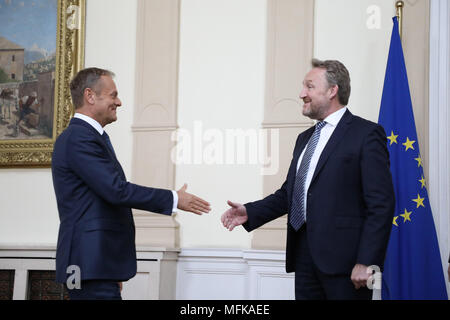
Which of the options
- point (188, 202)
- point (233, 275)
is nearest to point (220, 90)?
point (233, 275)

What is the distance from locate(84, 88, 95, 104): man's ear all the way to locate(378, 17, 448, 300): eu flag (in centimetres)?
242

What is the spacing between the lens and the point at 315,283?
343cm

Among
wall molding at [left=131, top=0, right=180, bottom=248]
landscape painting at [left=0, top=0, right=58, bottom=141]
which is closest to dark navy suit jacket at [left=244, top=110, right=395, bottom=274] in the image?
wall molding at [left=131, top=0, right=180, bottom=248]

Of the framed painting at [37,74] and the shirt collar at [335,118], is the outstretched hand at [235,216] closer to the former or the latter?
the shirt collar at [335,118]

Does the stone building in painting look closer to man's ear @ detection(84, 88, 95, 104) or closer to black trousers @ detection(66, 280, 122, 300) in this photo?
man's ear @ detection(84, 88, 95, 104)

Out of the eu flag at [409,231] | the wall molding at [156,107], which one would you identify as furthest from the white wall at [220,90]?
the eu flag at [409,231]

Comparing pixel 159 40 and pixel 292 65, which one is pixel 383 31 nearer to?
pixel 292 65

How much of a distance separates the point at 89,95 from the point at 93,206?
2.18 feet

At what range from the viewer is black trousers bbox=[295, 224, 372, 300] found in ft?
10.7

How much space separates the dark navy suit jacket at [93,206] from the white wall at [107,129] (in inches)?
103

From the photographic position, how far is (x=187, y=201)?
11.7ft

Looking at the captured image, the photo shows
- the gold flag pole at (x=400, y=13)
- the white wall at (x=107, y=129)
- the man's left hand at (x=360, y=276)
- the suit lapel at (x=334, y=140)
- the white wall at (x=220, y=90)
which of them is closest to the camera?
the man's left hand at (x=360, y=276)

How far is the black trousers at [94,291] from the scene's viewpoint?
3248 mm
